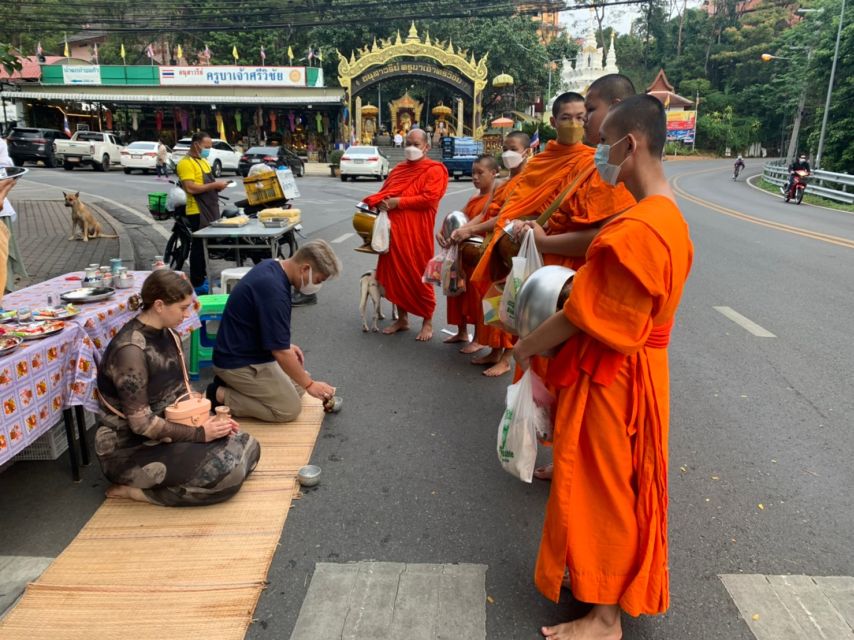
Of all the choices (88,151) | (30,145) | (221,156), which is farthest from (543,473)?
(30,145)

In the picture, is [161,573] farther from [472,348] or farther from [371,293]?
[371,293]

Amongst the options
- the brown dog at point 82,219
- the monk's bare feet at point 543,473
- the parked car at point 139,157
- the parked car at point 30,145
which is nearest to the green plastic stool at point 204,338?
the monk's bare feet at point 543,473

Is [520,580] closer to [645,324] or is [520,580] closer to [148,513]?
[645,324]

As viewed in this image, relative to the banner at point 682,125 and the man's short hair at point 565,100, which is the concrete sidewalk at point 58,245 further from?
the banner at point 682,125

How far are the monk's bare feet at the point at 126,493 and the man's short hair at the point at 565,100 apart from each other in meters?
2.90

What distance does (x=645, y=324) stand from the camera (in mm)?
1886

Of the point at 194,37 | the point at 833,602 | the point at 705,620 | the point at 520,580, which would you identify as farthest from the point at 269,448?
the point at 194,37

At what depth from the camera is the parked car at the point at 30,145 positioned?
24.9 metres

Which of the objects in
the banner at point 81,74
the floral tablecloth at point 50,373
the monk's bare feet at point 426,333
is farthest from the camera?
the banner at point 81,74

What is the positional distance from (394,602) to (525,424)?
86cm

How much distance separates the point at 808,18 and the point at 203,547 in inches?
1646

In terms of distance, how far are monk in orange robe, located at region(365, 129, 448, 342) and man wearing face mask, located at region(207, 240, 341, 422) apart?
71.2 inches

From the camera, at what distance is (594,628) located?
2.21 meters

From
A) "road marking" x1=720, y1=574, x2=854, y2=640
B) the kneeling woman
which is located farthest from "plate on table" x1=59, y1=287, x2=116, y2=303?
"road marking" x1=720, y1=574, x2=854, y2=640
